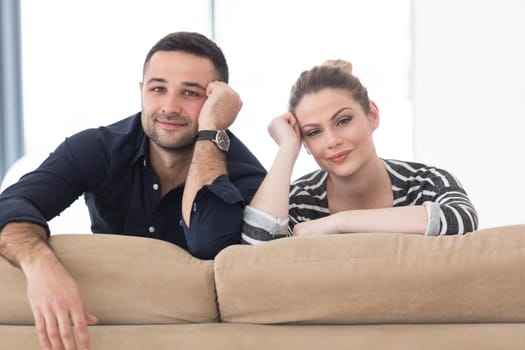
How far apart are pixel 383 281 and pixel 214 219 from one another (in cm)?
60

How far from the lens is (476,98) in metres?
4.75

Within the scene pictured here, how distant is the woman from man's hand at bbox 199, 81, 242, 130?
4.8 inches

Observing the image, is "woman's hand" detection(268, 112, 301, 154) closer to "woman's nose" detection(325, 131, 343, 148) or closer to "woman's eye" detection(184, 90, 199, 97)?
"woman's nose" detection(325, 131, 343, 148)

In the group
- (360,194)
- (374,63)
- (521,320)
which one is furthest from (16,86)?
(521,320)

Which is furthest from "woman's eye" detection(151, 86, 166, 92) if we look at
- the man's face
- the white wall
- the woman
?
the white wall

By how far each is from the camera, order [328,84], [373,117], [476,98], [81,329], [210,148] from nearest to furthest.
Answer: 1. [81,329]
2. [210,148]
3. [328,84]
4. [373,117]
5. [476,98]

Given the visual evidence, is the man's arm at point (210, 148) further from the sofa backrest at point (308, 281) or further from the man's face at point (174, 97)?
the sofa backrest at point (308, 281)

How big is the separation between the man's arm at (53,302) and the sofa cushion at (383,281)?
0.24 metres

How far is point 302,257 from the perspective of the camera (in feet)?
4.43

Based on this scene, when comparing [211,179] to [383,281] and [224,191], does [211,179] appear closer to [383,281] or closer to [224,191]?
[224,191]

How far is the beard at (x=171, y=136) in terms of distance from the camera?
7.08ft

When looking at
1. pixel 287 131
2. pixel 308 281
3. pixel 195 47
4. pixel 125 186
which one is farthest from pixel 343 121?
pixel 308 281

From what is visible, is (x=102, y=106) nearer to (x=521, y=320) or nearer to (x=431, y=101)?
(x=431, y=101)

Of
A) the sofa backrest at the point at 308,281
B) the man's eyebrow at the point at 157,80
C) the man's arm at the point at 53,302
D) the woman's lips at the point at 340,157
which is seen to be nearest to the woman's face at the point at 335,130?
the woman's lips at the point at 340,157
